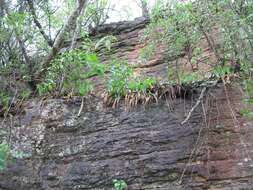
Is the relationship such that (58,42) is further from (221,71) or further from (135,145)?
(221,71)

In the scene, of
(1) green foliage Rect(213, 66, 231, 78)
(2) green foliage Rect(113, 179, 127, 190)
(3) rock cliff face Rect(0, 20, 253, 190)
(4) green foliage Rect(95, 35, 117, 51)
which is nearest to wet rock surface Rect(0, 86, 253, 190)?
(3) rock cliff face Rect(0, 20, 253, 190)

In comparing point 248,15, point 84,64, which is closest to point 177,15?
point 248,15

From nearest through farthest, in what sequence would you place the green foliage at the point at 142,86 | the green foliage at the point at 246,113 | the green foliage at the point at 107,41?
the green foliage at the point at 246,113 → the green foliage at the point at 142,86 → the green foliage at the point at 107,41

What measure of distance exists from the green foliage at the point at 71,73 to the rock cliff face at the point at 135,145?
30cm

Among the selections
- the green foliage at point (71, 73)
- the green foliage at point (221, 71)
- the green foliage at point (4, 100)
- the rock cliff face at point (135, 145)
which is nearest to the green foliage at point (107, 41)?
the green foliage at point (71, 73)

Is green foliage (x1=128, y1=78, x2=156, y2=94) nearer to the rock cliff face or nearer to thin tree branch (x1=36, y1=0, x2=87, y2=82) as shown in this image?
the rock cliff face

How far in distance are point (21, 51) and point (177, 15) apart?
317 centimetres

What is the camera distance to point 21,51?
7.50 metres

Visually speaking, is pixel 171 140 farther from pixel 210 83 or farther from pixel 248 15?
pixel 248 15

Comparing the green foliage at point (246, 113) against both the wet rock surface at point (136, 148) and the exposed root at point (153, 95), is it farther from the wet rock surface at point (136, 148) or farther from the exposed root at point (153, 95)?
the exposed root at point (153, 95)

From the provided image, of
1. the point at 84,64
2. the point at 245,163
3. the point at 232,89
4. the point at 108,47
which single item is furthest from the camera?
the point at 108,47

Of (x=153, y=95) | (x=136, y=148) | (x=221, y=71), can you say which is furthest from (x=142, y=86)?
(x=221, y=71)

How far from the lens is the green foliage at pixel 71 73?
6.38 meters

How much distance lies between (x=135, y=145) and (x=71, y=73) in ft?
6.06
